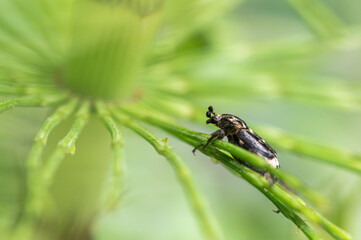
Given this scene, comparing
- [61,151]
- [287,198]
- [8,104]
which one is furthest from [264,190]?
[8,104]

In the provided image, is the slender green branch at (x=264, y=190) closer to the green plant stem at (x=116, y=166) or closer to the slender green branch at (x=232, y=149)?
the slender green branch at (x=232, y=149)

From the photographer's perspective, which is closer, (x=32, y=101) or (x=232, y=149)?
(x=232, y=149)

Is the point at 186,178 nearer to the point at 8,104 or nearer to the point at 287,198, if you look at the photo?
the point at 287,198

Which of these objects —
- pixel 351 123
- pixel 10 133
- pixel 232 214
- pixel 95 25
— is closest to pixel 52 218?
pixel 10 133

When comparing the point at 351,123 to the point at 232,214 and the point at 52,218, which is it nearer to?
the point at 232,214

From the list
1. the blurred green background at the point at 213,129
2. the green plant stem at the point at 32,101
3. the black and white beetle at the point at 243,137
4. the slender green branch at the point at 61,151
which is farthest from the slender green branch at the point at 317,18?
the slender green branch at the point at 61,151

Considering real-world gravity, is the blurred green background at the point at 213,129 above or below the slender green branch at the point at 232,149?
above
